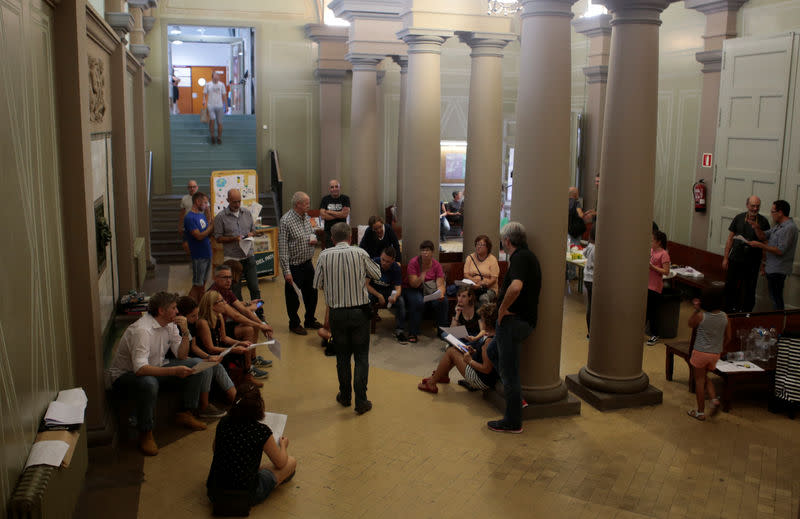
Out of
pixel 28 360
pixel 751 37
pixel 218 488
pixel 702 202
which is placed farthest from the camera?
pixel 702 202

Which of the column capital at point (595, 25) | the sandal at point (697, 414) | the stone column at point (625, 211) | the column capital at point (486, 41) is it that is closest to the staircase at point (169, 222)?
the column capital at point (486, 41)

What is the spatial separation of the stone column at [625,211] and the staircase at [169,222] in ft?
32.6

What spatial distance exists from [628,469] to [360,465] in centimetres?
222

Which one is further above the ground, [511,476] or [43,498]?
[43,498]

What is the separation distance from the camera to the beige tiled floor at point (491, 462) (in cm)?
546

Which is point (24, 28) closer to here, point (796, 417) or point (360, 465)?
point (360, 465)

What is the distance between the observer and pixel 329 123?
1841 centimetres

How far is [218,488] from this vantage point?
5.14 metres

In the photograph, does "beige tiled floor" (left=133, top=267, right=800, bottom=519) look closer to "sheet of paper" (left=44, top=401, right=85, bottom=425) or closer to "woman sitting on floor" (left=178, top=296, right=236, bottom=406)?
"woman sitting on floor" (left=178, top=296, right=236, bottom=406)

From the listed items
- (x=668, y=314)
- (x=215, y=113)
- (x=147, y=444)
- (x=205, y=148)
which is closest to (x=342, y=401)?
(x=147, y=444)

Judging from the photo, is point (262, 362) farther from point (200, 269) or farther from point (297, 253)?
point (200, 269)

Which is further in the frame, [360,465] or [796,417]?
[796,417]

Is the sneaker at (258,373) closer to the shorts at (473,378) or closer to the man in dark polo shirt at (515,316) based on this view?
the shorts at (473,378)

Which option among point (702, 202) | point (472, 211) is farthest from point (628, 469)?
point (702, 202)
